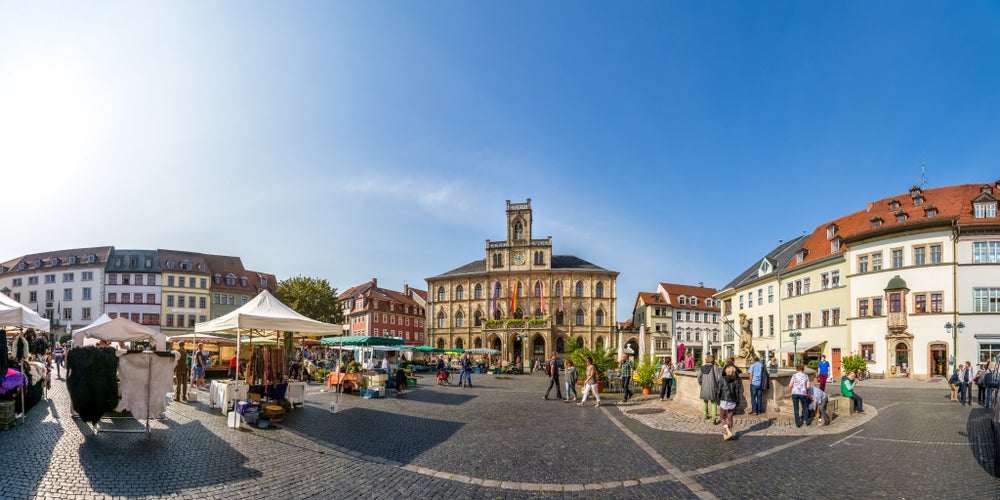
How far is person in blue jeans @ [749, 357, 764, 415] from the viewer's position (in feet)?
49.0

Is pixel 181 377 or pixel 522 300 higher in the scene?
pixel 522 300

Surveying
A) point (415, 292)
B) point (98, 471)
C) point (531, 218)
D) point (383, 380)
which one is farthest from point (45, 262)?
point (98, 471)

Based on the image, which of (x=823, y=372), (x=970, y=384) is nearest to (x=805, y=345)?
(x=970, y=384)

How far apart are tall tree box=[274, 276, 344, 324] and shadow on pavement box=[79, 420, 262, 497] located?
160ft

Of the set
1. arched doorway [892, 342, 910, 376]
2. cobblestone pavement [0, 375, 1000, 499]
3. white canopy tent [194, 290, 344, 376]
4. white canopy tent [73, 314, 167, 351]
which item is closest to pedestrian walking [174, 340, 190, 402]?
white canopy tent [194, 290, 344, 376]

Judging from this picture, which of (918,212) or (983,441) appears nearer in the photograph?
(983,441)

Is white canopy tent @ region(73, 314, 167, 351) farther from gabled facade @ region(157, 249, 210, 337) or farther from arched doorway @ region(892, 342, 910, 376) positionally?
gabled facade @ region(157, 249, 210, 337)

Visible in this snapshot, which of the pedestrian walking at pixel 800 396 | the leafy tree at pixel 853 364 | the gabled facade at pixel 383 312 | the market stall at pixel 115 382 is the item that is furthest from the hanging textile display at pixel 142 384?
the gabled facade at pixel 383 312

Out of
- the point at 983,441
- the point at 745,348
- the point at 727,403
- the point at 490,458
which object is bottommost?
the point at 983,441

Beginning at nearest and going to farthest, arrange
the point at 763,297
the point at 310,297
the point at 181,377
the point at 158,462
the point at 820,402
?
the point at 158,462
the point at 820,402
the point at 181,377
the point at 763,297
the point at 310,297

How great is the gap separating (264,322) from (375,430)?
173 inches

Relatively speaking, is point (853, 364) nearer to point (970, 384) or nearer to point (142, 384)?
point (970, 384)

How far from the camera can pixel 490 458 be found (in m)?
9.48

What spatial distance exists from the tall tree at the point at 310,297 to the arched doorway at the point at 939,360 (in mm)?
50989
